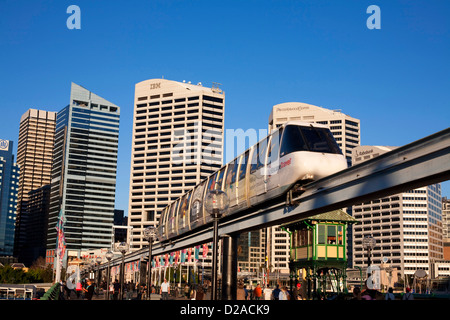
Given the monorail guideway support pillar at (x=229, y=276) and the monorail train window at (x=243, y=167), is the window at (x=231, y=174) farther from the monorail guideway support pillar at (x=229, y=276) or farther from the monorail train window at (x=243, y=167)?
the monorail guideway support pillar at (x=229, y=276)

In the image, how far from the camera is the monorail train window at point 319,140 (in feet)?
68.4

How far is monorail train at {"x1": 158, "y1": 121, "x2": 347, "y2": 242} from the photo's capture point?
20.3 metres

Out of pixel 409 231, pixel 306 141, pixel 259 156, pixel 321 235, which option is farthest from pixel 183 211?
pixel 409 231

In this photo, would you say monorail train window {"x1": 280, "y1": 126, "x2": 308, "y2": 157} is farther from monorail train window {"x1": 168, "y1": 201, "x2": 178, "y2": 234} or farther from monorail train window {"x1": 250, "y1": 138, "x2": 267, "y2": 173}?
monorail train window {"x1": 168, "y1": 201, "x2": 178, "y2": 234}

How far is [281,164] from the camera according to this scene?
21.2m

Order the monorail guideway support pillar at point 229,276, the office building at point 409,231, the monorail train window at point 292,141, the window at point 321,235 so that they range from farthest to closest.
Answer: the office building at point 409,231, the window at point 321,235, the monorail guideway support pillar at point 229,276, the monorail train window at point 292,141

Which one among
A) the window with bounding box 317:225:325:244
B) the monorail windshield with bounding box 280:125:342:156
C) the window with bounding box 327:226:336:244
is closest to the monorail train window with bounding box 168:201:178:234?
the window with bounding box 317:225:325:244

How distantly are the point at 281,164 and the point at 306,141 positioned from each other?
1356 millimetres

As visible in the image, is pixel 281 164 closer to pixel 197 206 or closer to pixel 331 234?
pixel 331 234

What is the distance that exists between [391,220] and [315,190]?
18065cm

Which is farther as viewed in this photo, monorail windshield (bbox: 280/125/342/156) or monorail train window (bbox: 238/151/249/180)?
Result: monorail train window (bbox: 238/151/249/180)

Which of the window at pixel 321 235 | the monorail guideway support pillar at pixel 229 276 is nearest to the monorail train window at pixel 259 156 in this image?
the monorail guideway support pillar at pixel 229 276
